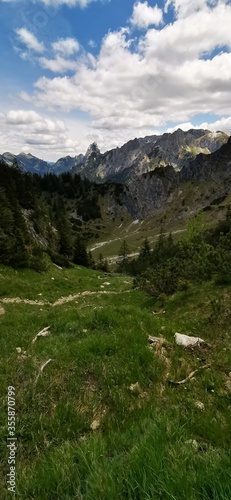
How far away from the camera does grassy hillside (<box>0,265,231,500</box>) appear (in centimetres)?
334

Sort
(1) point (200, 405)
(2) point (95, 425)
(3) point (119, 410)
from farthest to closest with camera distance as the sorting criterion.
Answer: (3) point (119, 410)
(1) point (200, 405)
(2) point (95, 425)

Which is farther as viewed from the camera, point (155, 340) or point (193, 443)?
point (155, 340)

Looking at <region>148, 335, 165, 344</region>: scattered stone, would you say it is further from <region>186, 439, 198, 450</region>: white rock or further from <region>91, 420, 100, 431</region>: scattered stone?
→ <region>186, 439, 198, 450</region>: white rock

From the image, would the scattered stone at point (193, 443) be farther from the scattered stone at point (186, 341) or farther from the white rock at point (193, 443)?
the scattered stone at point (186, 341)

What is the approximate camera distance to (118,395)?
6086 millimetres

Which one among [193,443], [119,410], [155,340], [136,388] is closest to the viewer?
[193,443]

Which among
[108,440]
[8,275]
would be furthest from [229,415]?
[8,275]

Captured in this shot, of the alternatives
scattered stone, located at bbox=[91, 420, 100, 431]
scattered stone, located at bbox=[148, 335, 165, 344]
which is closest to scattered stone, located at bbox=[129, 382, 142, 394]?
scattered stone, located at bbox=[91, 420, 100, 431]

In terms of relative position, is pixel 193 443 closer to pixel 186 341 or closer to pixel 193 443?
pixel 193 443

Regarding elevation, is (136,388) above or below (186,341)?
above

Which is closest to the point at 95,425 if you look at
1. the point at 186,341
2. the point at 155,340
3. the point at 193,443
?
the point at 193,443

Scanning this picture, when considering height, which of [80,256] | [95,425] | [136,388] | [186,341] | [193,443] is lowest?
[80,256]

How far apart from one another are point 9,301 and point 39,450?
71.9 ft

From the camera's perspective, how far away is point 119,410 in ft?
18.8
